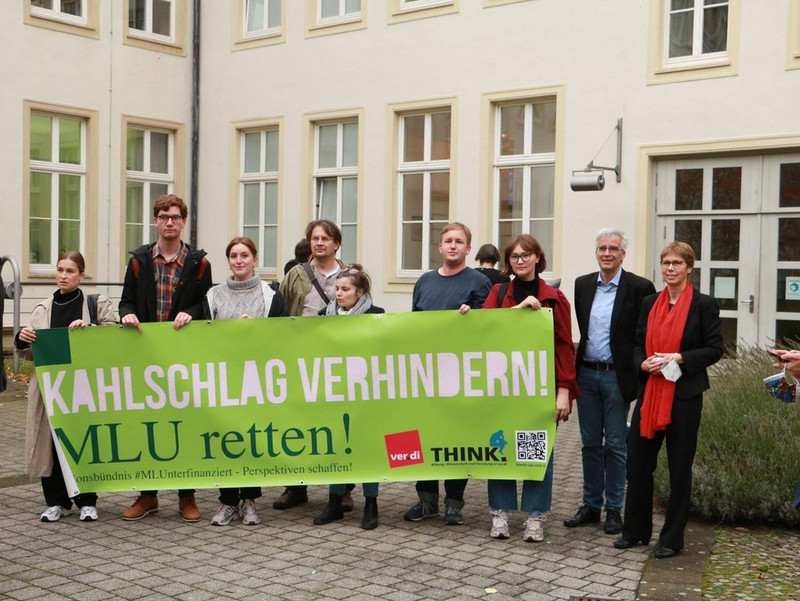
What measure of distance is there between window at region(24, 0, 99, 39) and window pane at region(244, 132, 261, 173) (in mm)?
3047

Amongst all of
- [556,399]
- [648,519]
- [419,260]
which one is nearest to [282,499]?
[556,399]

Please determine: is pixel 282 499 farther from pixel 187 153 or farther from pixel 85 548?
pixel 187 153

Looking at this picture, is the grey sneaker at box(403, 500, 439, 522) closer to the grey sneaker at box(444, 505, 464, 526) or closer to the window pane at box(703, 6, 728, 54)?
the grey sneaker at box(444, 505, 464, 526)

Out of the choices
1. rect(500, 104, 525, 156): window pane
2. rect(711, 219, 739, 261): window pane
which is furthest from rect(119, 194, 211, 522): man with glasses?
rect(500, 104, 525, 156): window pane

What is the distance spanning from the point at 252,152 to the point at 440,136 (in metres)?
4.04

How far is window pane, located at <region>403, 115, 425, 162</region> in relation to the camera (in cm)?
1705

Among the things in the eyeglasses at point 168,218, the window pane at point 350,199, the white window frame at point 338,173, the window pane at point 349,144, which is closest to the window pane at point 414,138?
the white window frame at point 338,173

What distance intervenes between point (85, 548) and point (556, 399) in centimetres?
282

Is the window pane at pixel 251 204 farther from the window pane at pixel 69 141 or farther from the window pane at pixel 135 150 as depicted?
the window pane at pixel 69 141

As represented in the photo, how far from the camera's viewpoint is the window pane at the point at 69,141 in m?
18.1

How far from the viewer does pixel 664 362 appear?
591 centimetres

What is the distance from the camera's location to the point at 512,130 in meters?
16.0

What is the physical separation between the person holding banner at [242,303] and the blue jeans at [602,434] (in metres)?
Result: 1.97

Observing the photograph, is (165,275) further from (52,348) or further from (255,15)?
(255,15)
